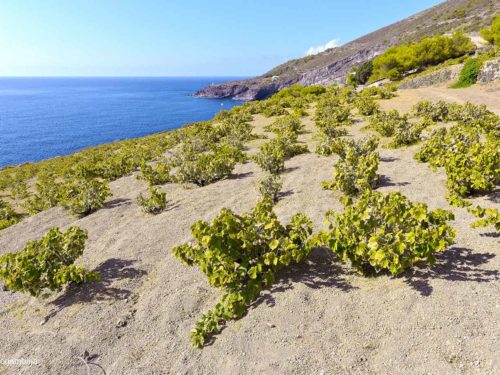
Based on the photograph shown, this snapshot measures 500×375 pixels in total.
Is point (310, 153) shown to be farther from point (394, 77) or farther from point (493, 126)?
point (394, 77)

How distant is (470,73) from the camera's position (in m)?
29.4

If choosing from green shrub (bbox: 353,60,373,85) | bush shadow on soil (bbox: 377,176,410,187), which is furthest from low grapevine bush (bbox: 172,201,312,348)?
green shrub (bbox: 353,60,373,85)

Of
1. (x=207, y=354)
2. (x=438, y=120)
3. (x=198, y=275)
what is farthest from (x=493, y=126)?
(x=207, y=354)

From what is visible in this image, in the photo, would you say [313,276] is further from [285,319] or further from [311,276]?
[285,319]

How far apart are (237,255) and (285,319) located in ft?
4.61

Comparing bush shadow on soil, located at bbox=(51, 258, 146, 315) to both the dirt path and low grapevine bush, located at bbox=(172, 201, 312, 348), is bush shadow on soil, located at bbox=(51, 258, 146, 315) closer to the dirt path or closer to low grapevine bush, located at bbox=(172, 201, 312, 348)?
low grapevine bush, located at bbox=(172, 201, 312, 348)

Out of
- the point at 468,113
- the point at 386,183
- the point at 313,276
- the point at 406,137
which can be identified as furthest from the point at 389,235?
the point at 468,113

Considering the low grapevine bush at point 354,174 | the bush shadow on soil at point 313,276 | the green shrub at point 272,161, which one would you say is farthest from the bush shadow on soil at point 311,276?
the green shrub at point 272,161

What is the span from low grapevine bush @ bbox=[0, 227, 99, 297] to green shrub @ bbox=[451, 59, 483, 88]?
34877mm

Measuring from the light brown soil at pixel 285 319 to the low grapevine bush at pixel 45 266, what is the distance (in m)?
0.54

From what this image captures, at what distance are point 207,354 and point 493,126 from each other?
48.4ft

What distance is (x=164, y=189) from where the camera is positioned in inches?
555

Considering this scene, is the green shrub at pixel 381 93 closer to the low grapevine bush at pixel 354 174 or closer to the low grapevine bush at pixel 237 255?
the low grapevine bush at pixel 354 174

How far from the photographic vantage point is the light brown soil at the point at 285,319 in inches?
176
